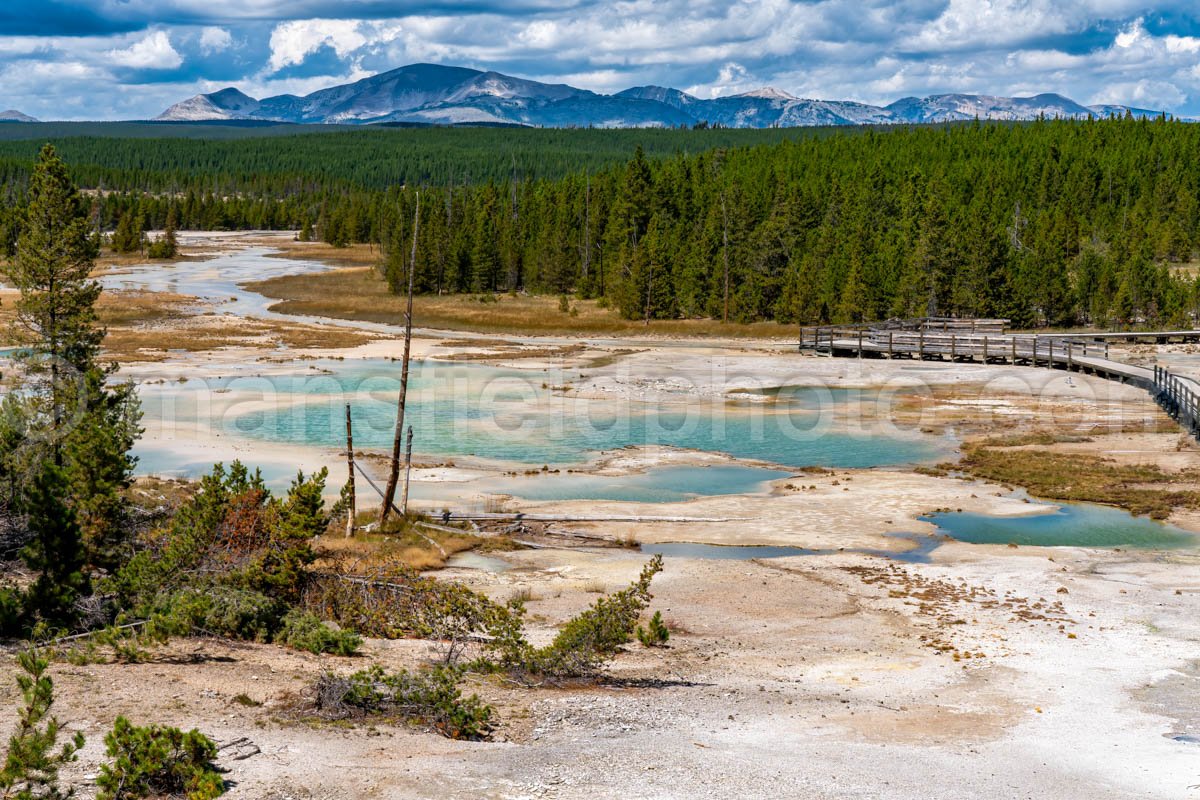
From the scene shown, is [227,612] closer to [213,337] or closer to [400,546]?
[400,546]

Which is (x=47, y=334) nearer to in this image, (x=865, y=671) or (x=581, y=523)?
(x=581, y=523)

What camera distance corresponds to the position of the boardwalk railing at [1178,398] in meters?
40.6

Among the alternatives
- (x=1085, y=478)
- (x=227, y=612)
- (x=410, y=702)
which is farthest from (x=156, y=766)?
(x=1085, y=478)

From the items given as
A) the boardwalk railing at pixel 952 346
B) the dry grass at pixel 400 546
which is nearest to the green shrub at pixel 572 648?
the dry grass at pixel 400 546

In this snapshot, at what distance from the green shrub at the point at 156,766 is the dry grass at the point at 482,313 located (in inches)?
2715

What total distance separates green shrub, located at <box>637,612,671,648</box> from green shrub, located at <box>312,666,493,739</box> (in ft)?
17.0

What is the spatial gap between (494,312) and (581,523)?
6258cm

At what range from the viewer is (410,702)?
47.9 ft

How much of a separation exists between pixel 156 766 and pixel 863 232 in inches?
3368

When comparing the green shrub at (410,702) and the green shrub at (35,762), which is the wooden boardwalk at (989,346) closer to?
the green shrub at (410,702)

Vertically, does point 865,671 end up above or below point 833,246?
below

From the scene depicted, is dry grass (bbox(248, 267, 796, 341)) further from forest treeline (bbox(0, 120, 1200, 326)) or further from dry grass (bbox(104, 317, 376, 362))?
dry grass (bbox(104, 317, 376, 362))

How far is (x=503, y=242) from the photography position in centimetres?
11138

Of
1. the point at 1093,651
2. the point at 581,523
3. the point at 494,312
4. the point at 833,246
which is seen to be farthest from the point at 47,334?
the point at 833,246
